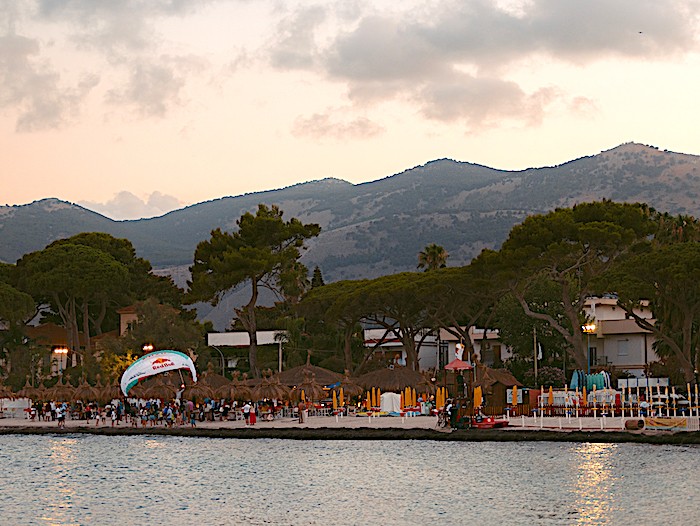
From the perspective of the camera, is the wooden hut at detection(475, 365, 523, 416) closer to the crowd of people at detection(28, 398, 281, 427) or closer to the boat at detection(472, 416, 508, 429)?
the boat at detection(472, 416, 508, 429)

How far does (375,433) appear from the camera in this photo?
4016 cm

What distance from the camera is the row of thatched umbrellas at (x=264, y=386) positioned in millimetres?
48375

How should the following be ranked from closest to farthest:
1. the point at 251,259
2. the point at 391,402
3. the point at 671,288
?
the point at 391,402, the point at 671,288, the point at 251,259

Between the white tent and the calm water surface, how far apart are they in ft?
38.2

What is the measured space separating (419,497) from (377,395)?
30.6 metres

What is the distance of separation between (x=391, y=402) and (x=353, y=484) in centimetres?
2400

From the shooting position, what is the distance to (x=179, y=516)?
22859 mm

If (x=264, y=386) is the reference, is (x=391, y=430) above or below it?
below

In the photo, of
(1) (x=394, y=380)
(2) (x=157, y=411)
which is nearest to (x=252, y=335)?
(1) (x=394, y=380)

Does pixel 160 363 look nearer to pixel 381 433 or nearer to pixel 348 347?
pixel 381 433

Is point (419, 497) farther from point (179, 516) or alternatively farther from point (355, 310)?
point (355, 310)

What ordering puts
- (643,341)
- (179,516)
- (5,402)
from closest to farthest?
(179,516)
(5,402)
(643,341)

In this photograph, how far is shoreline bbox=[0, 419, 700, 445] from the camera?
35562 mm

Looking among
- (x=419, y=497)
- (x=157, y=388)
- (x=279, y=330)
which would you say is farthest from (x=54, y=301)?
(x=419, y=497)
